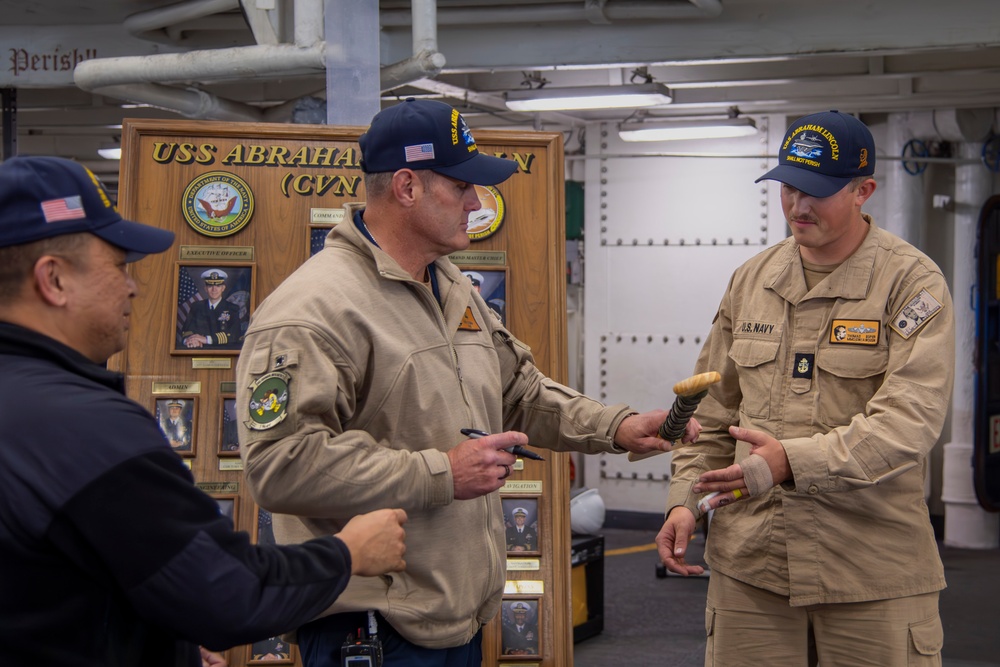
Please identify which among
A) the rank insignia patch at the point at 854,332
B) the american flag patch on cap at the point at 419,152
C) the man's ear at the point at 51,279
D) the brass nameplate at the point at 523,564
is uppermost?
the american flag patch on cap at the point at 419,152

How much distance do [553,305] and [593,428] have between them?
1217 mm

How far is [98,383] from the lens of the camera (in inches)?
62.7

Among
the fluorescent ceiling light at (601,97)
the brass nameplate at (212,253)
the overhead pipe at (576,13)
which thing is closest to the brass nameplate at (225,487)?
the brass nameplate at (212,253)

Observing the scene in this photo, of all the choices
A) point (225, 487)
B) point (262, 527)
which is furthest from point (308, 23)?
point (262, 527)

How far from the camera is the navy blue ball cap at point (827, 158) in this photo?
2787mm

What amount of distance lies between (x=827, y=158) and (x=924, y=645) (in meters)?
1.27

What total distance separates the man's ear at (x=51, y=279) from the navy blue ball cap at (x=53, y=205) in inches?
1.5

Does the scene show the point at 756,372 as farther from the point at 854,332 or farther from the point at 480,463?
the point at 480,463

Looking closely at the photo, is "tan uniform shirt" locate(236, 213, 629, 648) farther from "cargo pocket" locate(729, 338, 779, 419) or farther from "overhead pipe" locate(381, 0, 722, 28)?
"overhead pipe" locate(381, 0, 722, 28)

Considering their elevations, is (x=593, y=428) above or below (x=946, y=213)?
below

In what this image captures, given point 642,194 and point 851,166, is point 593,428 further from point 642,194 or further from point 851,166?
point 642,194

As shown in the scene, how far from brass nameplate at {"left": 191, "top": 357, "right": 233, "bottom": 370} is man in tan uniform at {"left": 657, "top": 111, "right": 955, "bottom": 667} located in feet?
5.54

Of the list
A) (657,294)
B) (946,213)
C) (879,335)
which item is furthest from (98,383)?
(946,213)

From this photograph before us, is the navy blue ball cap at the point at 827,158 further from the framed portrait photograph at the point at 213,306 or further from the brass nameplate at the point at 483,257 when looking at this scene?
the framed portrait photograph at the point at 213,306
